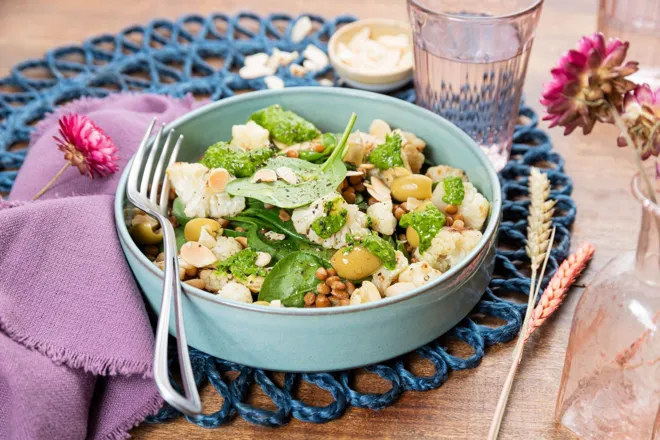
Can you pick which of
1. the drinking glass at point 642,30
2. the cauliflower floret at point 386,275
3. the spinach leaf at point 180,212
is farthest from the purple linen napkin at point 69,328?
the drinking glass at point 642,30

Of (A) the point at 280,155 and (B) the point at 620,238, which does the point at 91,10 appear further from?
(B) the point at 620,238

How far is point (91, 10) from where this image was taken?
2029 millimetres

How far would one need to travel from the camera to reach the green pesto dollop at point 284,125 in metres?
1.32

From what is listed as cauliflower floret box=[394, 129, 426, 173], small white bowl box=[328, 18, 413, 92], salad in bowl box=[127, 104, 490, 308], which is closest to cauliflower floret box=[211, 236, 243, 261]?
salad in bowl box=[127, 104, 490, 308]

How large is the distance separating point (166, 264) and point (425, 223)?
1.29ft

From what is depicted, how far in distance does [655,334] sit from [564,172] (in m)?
0.64

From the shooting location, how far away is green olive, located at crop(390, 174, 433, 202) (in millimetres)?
1196

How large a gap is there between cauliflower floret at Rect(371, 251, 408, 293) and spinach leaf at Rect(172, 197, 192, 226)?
13.2 inches

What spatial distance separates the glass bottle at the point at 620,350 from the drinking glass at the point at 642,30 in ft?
2.82

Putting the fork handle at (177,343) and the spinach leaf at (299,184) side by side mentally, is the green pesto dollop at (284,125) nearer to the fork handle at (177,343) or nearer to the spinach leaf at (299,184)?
the spinach leaf at (299,184)

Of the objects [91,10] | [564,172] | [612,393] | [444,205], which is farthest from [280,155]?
[91,10]

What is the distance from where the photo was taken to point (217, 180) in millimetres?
1171

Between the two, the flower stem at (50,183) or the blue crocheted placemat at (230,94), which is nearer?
the blue crocheted placemat at (230,94)

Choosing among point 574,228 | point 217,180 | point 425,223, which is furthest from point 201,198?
point 574,228
